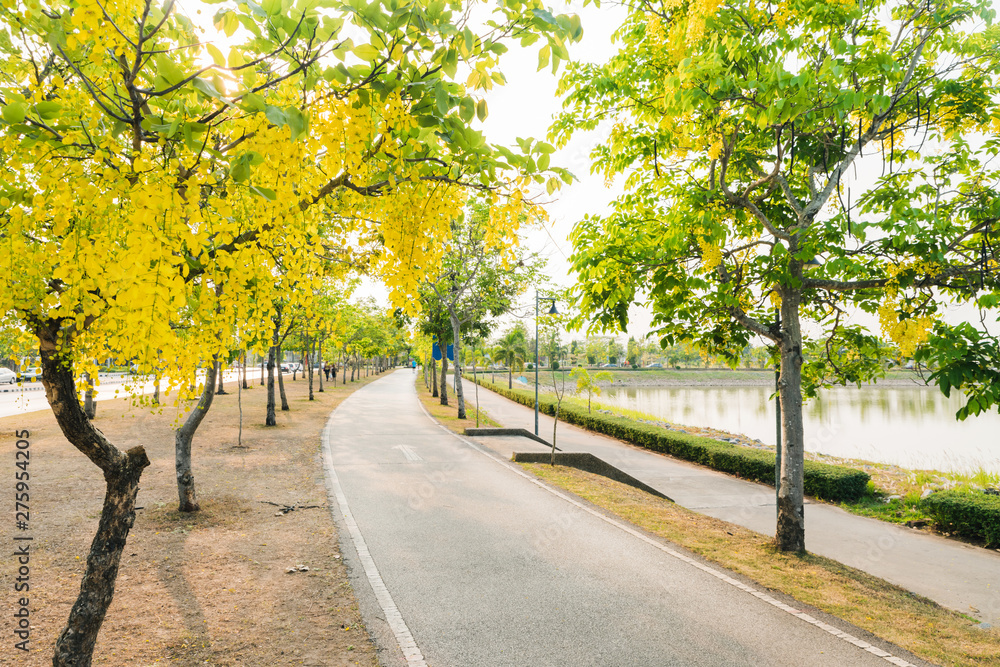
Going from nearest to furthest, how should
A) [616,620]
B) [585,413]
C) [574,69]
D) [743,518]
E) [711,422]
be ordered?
1. [616,620]
2. [574,69]
3. [743,518]
4. [585,413]
5. [711,422]

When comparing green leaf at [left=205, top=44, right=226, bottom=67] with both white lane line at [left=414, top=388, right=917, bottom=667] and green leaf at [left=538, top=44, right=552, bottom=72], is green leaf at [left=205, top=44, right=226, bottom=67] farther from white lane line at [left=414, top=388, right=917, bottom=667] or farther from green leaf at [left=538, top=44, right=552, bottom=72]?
white lane line at [left=414, top=388, right=917, bottom=667]

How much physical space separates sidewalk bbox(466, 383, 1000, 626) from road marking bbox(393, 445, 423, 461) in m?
2.34

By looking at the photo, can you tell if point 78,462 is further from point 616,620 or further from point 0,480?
point 616,620

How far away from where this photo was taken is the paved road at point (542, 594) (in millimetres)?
4586

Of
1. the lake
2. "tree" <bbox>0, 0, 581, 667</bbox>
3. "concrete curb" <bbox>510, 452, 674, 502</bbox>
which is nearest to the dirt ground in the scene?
"tree" <bbox>0, 0, 581, 667</bbox>

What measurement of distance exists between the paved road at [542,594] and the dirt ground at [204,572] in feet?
1.34

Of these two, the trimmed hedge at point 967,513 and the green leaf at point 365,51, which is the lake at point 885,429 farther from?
the green leaf at point 365,51

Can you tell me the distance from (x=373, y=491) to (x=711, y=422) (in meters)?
22.6

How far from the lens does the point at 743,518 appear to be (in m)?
9.23

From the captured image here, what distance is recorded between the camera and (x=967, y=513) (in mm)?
8273

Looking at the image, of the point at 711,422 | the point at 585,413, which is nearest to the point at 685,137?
the point at 585,413

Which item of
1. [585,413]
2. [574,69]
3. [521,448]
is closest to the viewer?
[574,69]

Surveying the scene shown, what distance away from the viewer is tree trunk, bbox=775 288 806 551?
7059 millimetres

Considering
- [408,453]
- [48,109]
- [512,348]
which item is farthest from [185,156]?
[512,348]
